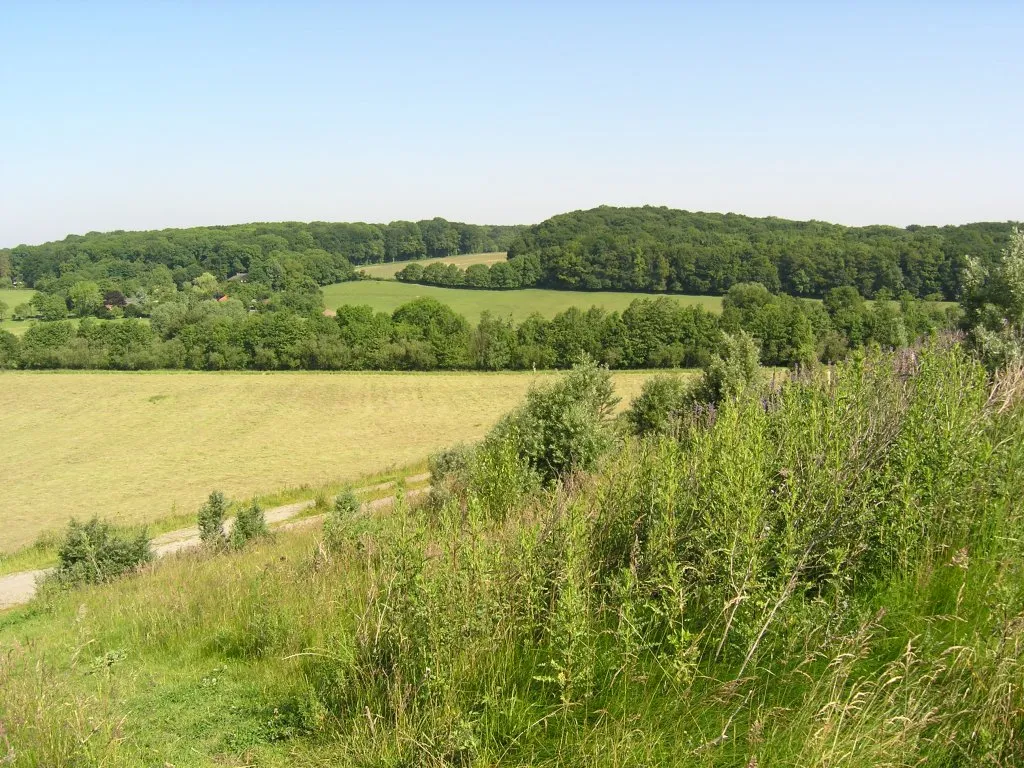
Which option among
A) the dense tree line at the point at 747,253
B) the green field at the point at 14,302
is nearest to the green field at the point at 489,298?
the dense tree line at the point at 747,253

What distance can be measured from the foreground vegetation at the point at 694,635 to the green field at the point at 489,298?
76.4 meters

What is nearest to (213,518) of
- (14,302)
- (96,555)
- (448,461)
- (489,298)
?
(96,555)

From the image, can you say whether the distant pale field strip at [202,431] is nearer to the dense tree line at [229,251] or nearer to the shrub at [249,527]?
the shrub at [249,527]

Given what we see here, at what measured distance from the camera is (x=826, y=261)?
7981 cm

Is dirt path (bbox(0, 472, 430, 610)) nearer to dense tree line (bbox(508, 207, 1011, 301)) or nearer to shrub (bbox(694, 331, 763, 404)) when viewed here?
shrub (bbox(694, 331, 763, 404))

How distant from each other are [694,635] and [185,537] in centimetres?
2157

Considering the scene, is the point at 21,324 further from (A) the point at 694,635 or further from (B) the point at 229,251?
(A) the point at 694,635

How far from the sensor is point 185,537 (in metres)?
21.2

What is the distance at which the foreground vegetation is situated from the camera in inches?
116

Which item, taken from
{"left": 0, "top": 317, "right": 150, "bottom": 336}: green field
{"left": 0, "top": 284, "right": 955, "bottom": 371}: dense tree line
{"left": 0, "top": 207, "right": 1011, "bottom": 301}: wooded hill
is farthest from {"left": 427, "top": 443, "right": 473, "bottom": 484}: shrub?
{"left": 0, "top": 317, "right": 150, "bottom": 336}: green field

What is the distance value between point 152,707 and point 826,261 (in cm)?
8706

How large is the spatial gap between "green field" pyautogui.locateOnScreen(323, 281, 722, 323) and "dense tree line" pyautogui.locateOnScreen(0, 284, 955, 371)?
994 cm

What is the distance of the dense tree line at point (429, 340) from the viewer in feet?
222

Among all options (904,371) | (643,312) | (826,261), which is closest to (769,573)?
(904,371)
